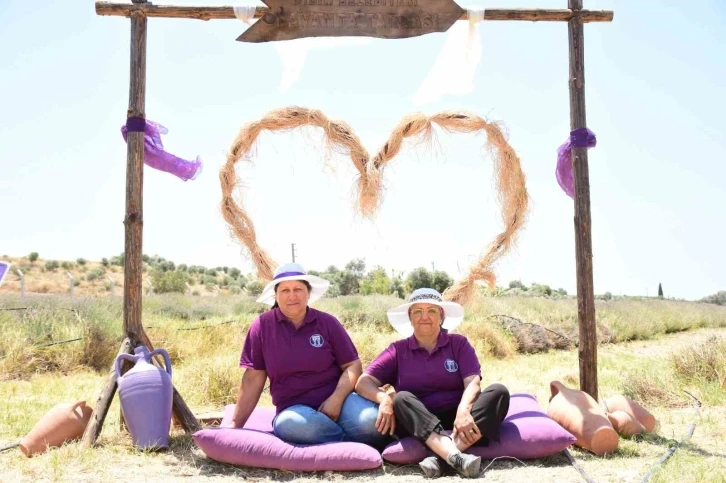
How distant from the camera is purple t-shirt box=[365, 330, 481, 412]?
4.38 m

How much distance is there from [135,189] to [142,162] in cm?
23

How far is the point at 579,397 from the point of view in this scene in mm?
4809

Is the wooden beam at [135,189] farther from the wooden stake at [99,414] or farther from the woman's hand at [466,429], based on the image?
the woman's hand at [466,429]

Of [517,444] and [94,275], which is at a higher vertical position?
[94,275]

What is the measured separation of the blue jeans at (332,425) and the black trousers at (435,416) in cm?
23

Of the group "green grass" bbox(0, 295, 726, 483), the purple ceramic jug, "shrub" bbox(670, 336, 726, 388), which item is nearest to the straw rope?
"green grass" bbox(0, 295, 726, 483)

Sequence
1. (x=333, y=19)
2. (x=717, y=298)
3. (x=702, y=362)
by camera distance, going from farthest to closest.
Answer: (x=717, y=298)
(x=702, y=362)
(x=333, y=19)

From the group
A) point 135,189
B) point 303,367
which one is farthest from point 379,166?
point 303,367

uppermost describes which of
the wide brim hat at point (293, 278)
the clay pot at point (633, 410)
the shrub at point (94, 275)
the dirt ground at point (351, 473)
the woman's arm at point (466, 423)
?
the shrub at point (94, 275)

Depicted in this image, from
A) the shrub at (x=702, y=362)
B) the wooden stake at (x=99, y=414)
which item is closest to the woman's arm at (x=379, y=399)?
the wooden stake at (x=99, y=414)

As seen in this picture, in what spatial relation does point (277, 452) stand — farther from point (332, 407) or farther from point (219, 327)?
point (219, 327)

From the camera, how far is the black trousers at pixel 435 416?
4.10 meters

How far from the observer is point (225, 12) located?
538cm

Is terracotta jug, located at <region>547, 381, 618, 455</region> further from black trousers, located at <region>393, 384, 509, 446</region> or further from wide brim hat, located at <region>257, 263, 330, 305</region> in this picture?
wide brim hat, located at <region>257, 263, 330, 305</region>
